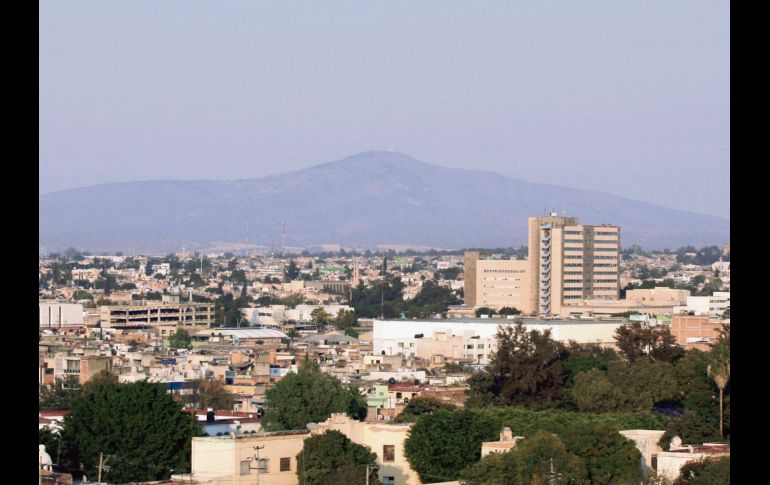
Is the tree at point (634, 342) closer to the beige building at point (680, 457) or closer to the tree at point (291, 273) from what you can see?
the beige building at point (680, 457)

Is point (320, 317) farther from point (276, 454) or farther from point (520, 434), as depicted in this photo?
point (276, 454)

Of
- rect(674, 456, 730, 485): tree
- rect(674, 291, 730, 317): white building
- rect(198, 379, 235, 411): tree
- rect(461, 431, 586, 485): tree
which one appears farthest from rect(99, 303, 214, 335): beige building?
rect(674, 456, 730, 485): tree

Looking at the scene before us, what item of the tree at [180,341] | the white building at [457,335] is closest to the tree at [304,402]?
the white building at [457,335]

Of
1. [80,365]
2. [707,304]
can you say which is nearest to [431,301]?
[707,304]
